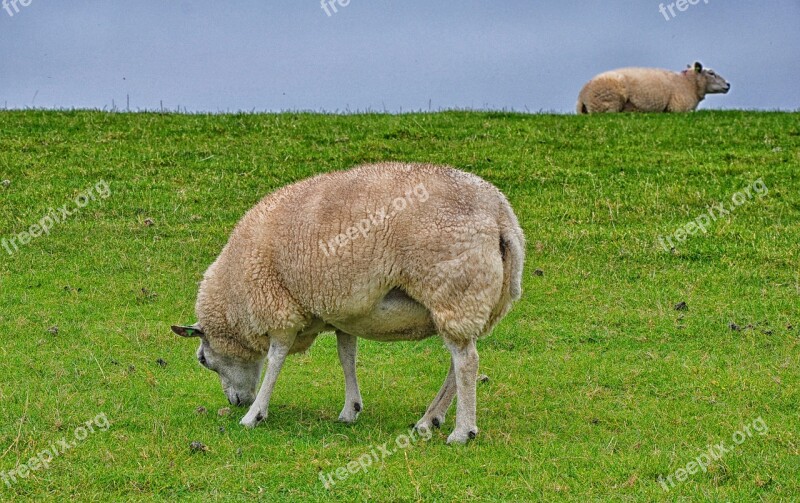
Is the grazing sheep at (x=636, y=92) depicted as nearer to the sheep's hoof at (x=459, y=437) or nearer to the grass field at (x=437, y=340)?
the grass field at (x=437, y=340)

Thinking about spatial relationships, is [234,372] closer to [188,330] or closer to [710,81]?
[188,330]

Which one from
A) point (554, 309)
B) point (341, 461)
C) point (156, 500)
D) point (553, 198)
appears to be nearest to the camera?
point (156, 500)

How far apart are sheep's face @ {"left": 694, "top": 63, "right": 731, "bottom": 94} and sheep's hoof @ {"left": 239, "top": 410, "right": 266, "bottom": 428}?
2236 cm

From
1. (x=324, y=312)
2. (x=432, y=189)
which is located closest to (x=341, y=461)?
(x=324, y=312)

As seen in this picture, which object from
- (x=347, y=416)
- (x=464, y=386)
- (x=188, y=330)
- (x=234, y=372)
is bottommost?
(x=347, y=416)

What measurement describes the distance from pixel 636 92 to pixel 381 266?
1998cm

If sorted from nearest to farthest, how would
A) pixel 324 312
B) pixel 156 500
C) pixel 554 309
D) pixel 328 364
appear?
pixel 156 500
pixel 324 312
pixel 328 364
pixel 554 309

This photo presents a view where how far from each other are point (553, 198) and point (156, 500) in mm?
11426

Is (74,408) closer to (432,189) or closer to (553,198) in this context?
(432,189)

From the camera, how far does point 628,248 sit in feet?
50.3

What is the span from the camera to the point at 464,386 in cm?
847

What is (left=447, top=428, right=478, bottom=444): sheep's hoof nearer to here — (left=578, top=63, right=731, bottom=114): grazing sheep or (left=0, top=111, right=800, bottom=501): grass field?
(left=0, top=111, right=800, bottom=501): grass field

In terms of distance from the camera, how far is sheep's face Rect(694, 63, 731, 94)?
1133 inches

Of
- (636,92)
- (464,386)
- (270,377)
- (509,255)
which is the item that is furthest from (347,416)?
(636,92)
